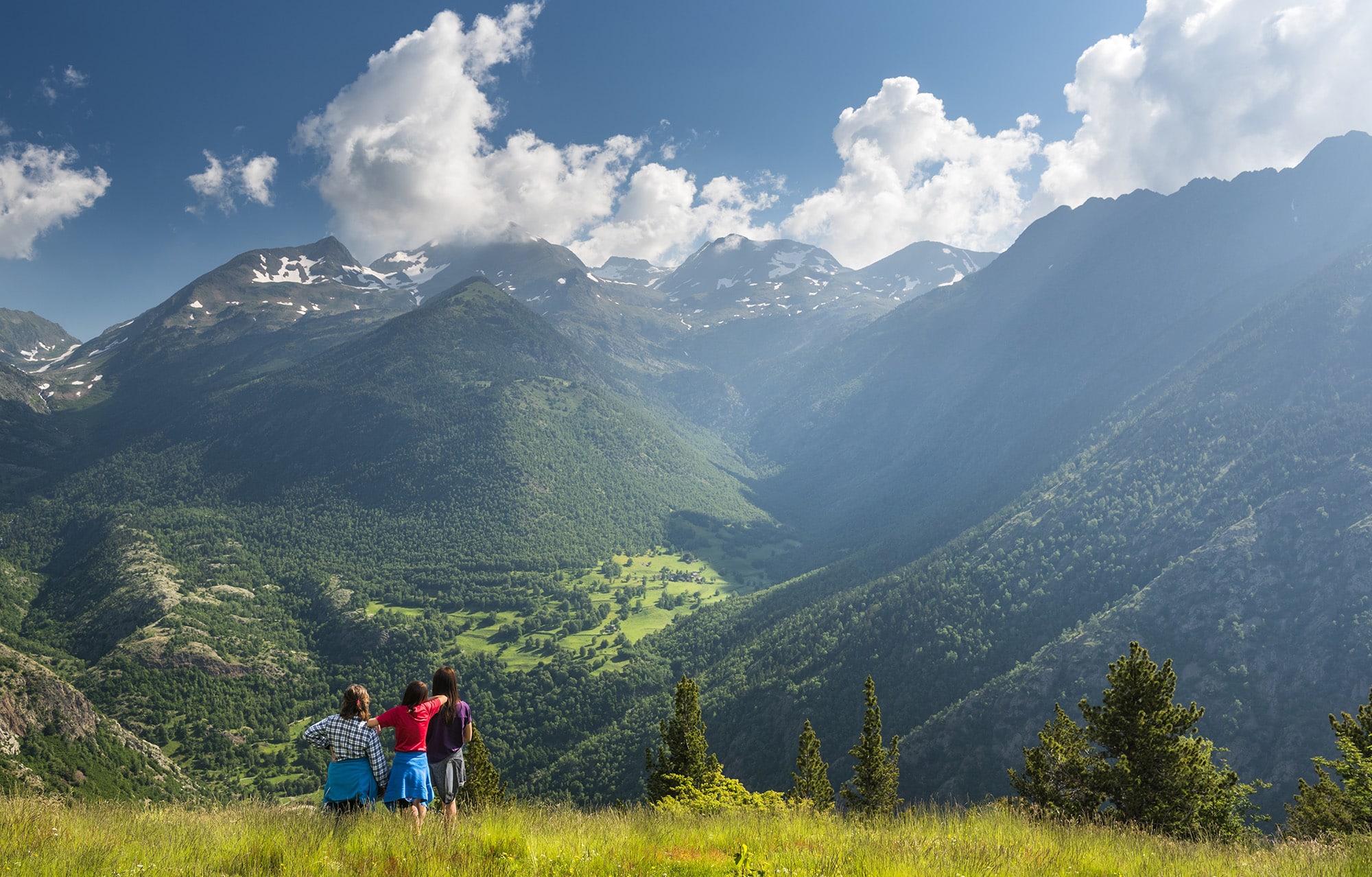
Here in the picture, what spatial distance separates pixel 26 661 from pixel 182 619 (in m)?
60.4

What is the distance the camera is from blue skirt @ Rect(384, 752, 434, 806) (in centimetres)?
1094

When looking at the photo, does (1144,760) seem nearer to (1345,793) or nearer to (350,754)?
(1345,793)

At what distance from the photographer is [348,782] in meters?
10.6

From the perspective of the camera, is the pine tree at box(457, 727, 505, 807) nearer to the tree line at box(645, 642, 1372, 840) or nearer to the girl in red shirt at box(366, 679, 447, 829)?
the tree line at box(645, 642, 1372, 840)

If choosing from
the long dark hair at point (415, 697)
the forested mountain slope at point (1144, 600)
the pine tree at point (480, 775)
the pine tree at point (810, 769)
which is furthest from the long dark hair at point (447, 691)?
the forested mountain slope at point (1144, 600)

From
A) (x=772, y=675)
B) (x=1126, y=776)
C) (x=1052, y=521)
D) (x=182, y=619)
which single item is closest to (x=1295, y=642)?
(x=1052, y=521)

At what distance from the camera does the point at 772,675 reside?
138m

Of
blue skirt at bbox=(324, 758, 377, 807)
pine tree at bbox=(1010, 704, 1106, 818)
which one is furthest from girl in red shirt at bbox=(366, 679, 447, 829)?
pine tree at bbox=(1010, 704, 1106, 818)

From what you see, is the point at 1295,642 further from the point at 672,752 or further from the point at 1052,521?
the point at 672,752

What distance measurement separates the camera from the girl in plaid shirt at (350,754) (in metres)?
10.5

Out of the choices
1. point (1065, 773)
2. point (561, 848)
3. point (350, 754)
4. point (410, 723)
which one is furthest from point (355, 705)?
point (1065, 773)

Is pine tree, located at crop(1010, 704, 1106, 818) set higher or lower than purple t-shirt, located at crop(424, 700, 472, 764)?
lower

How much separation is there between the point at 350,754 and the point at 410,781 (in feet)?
4.04

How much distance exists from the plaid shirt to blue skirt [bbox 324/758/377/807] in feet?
0.43
